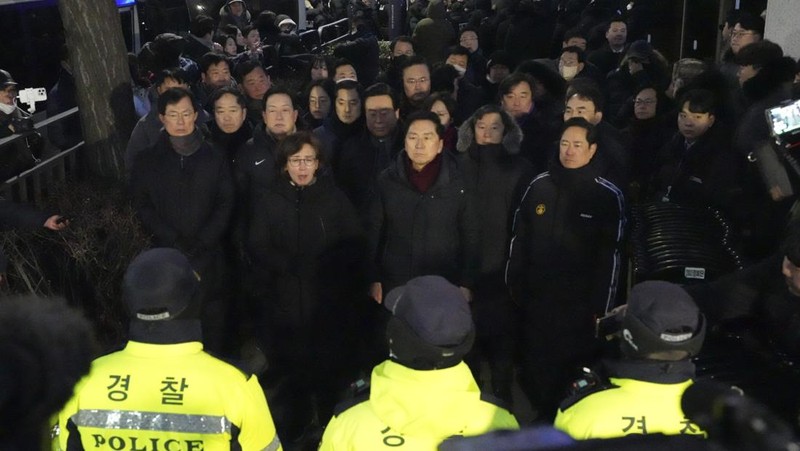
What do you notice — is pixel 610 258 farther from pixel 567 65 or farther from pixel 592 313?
pixel 567 65

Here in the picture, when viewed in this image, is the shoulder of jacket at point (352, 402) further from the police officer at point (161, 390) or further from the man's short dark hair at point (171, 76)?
the man's short dark hair at point (171, 76)

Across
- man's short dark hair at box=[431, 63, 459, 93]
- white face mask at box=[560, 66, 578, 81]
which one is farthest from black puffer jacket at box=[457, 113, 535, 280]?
white face mask at box=[560, 66, 578, 81]

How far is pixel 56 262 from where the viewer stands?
525 centimetres

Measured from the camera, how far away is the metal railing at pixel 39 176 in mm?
5875

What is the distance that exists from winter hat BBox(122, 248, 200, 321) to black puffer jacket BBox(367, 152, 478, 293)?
230 centimetres

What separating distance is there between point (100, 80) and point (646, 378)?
491 cm

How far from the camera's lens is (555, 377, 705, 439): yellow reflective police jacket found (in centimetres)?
260

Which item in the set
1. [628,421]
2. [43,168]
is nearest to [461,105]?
[43,168]

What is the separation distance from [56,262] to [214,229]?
92 cm

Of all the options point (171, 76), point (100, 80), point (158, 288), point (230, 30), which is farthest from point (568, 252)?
point (230, 30)

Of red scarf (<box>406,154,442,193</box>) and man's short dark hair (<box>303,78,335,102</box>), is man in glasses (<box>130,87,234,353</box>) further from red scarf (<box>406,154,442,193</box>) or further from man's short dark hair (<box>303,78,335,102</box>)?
man's short dark hair (<box>303,78,335,102</box>)

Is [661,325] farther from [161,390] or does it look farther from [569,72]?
[569,72]

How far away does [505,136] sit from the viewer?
5527 millimetres

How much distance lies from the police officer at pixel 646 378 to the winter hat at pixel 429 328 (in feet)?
1.34
